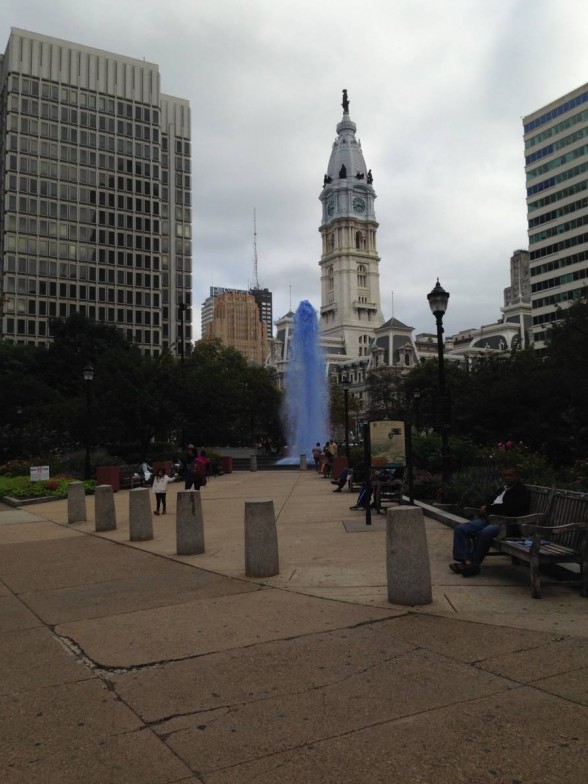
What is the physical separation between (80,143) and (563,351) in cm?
9644

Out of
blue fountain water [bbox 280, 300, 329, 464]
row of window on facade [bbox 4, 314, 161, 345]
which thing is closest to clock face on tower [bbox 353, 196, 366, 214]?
row of window on facade [bbox 4, 314, 161, 345]

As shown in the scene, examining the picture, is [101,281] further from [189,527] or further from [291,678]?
[291,678]

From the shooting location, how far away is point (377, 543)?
10078 millimetres

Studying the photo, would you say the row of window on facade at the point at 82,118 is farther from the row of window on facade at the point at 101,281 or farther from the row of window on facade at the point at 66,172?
the row of window on facade at the point at 101,281

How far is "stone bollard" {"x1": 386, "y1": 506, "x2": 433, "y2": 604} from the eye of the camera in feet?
20.6

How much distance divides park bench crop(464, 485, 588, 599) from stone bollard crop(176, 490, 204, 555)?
402cm

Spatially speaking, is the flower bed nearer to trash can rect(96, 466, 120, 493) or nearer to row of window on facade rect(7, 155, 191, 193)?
trash can rect(96, 466, 120, 493)

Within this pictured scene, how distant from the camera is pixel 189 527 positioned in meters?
9.69

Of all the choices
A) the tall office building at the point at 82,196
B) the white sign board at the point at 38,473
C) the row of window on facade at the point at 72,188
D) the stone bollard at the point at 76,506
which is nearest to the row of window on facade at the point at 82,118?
the tall office building at the point at 82,196

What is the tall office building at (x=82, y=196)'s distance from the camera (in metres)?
93.5

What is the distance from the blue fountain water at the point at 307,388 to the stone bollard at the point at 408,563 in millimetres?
47139

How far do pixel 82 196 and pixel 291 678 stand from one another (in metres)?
104

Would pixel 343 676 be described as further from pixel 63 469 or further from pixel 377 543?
pixel 63 469

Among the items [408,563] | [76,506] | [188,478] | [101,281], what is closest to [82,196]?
[101,281]
